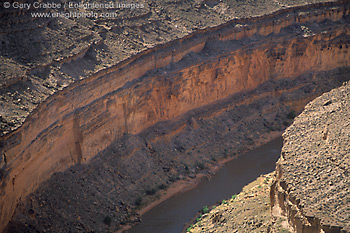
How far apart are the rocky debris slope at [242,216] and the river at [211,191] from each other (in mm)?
1424

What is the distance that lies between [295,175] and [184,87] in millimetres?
17953

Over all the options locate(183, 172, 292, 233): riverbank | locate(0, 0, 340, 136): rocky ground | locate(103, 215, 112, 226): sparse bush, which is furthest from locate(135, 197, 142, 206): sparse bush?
locate(0, 0, 340, 136): rocky ground

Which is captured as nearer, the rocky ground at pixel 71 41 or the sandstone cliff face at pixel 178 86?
the sandstone cliff face at pixel 178 86

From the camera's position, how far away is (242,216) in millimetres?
28594

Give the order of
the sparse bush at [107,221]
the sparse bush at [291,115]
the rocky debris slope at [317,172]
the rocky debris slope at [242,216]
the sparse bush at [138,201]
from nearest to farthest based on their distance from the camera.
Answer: the rocky debris slope at [317,172] < the rocky debris slope at [242,216] < the sparse bush at [107,221] < the sparse bush at [138,201] < the sparse bush at [291,115]

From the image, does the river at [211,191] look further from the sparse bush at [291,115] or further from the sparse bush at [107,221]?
the sparse bush at [291,115]

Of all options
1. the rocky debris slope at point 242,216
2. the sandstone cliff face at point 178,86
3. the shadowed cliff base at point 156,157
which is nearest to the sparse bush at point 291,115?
the shadowed cliff base at point 156,157

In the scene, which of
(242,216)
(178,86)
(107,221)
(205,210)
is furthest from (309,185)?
(178,86)

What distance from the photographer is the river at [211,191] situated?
3431 cm

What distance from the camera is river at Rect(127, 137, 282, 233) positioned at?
3431 centimetres

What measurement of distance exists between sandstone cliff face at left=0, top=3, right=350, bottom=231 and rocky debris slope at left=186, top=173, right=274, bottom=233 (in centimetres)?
516

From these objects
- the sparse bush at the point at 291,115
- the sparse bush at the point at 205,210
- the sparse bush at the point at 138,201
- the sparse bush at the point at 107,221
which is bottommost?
the sparse bush at the point at 291,115

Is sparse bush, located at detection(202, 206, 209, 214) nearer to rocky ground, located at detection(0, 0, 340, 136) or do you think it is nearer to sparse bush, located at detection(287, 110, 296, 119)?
rocky ground, located at detection(0, 0, 340, 136)

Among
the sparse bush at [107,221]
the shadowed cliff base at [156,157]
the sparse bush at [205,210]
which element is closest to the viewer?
the shadowed cliff base at [156,157]
